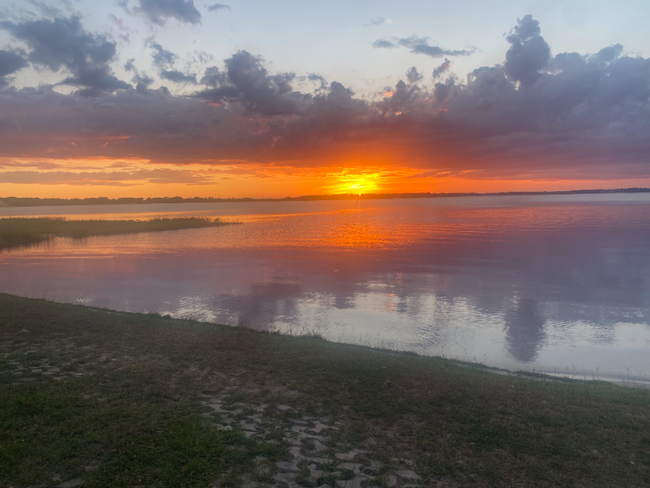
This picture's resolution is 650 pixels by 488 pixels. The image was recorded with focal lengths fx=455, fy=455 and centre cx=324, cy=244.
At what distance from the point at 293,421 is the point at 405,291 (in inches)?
792

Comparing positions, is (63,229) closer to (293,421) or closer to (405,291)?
(405,291)

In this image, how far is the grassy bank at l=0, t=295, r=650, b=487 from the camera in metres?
6.82

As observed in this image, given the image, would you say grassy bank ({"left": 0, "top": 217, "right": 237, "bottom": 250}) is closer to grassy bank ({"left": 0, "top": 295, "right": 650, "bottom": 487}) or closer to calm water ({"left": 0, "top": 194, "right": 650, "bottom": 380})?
calm water ({"left": 0, "top": 194, "right": 650, "bottom": 380})

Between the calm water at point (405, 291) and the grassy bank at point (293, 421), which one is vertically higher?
the grassy bank at point (293, 421)

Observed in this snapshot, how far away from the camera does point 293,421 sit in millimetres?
8562

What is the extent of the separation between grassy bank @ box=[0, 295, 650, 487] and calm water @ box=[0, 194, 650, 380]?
5.59 m

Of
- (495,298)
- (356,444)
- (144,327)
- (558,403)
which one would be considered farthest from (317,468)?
(495,298)

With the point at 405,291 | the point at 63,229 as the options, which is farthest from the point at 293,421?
the point at 63,229

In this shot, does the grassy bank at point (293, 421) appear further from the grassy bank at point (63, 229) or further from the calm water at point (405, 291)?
the grassy bank at point (63, 229)

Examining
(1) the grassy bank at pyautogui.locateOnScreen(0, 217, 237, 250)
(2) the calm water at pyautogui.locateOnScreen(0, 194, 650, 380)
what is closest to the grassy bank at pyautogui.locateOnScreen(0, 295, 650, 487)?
(2) the calm water at pyautogui.locateOnScreen(0, 194, 650, 380)

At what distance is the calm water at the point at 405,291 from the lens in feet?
58.2

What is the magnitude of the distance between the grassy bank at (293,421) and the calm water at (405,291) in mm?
5594

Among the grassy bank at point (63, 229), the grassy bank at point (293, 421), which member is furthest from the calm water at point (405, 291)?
the grassy bank at point (63, 229)

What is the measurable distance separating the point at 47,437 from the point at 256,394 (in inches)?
153
